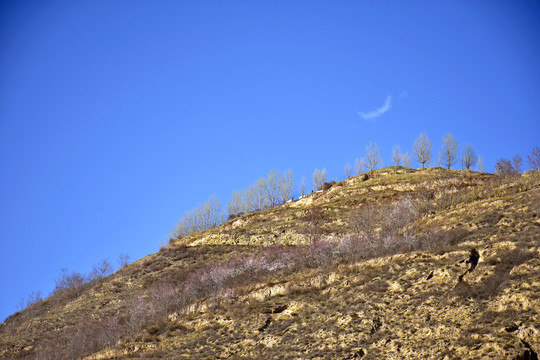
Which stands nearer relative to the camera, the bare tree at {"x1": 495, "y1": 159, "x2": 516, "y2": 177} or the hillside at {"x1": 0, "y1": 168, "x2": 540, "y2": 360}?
the hillside at {"x1": 0, "y1": 168, "x2": 540, "y2": 360}

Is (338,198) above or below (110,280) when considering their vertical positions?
above

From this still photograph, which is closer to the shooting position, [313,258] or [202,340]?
[202,340]

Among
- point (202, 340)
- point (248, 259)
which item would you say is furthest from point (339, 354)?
point (248, 259)

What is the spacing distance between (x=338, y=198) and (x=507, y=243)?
155ft

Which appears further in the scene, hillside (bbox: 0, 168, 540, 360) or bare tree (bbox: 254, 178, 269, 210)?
bare tree (bbox: 254, 178, 269, 210)

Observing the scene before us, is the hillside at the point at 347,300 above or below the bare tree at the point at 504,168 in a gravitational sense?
below

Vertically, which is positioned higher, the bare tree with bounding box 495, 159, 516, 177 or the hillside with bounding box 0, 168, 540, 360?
the bare tree with bounding box 495, 159, 516, 177

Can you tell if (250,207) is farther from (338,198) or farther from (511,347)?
(511,347)

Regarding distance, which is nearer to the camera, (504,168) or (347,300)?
(347,300)

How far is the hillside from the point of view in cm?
2019

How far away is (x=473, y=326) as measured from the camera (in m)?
19.3

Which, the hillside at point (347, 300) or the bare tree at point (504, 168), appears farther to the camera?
the bare tree at point (504, 168)

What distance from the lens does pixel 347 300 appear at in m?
26.4

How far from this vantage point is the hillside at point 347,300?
66.2ft
